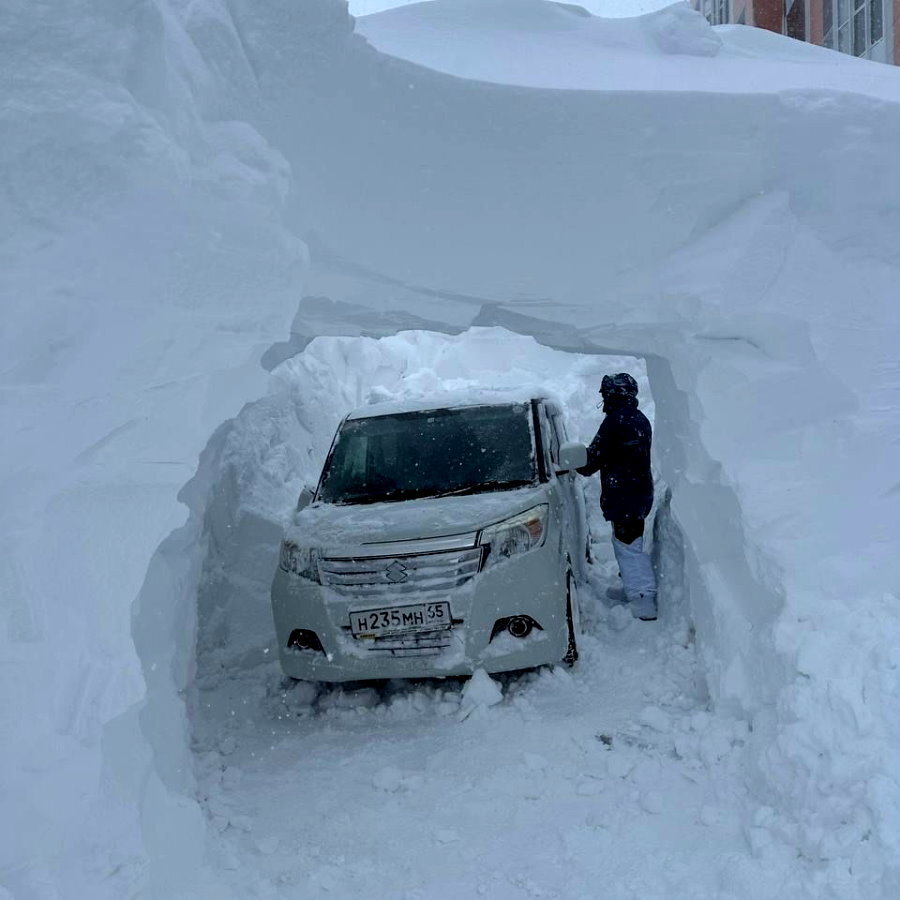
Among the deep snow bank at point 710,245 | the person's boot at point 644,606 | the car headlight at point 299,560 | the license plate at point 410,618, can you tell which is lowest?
the person's boot at point 644,606

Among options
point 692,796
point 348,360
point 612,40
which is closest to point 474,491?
point 692,796

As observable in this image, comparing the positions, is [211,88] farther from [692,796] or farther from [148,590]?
[692,796]

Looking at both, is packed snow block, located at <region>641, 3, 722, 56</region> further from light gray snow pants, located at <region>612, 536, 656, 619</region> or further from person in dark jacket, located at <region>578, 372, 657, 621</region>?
light gray snow pants, located at <region>612, 536, 656, 619</region>

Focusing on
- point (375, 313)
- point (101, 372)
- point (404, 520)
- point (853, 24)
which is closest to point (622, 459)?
point (404, 520)

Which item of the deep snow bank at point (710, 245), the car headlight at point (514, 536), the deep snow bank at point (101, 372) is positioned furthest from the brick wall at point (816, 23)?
the deep snow bank at point (101, 372)

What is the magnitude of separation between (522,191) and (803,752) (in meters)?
2.74

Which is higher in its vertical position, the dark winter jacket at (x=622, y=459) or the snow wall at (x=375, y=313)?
the snow wall at (x=375, y=313)

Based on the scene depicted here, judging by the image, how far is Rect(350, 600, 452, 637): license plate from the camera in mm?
4906

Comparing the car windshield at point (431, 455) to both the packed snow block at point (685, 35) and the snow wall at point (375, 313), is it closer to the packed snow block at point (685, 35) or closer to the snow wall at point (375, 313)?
the snow wall at point (375, 313)

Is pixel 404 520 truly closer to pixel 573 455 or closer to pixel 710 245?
pixel 573 455

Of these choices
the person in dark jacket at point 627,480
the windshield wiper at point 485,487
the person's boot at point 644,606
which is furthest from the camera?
the person in dark jacket at point 627,480

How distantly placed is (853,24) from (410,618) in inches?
660

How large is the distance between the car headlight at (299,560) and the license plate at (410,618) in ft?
1.44

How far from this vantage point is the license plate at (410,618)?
4906 millimetres
